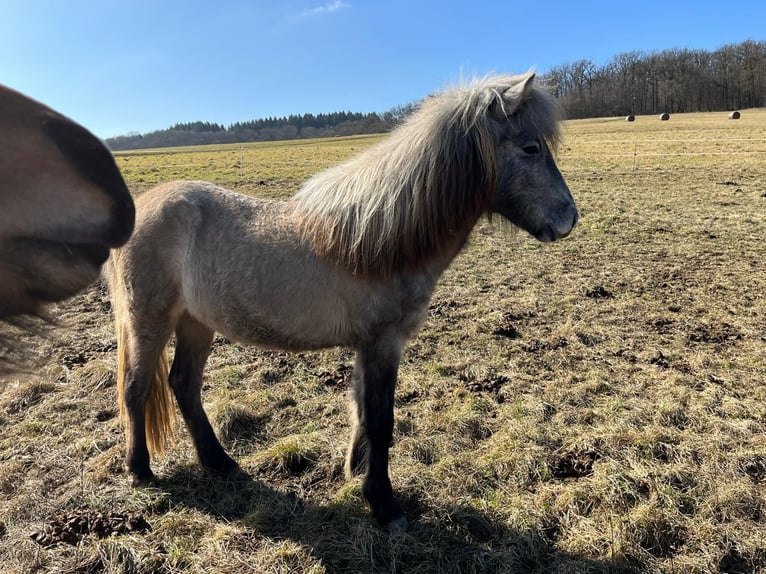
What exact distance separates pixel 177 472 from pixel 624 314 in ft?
16.4

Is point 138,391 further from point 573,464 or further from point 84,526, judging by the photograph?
point 573,464

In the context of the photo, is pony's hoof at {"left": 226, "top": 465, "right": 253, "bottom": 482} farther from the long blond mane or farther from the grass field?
the long blond mane

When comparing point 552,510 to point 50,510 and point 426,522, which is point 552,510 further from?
point 50,510

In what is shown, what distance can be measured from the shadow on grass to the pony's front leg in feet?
0.35

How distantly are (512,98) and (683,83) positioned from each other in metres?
87.3

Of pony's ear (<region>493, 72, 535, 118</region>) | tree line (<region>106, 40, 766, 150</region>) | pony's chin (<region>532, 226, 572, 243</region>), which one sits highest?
tree line (<region>106, 40, 766, 150</region>)

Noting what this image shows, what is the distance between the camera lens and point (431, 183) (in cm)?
260

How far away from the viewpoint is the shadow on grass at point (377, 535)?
8.13 feet

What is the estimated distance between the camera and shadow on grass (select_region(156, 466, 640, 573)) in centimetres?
248

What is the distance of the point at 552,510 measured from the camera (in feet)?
9.02

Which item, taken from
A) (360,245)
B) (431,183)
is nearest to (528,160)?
(431,183)

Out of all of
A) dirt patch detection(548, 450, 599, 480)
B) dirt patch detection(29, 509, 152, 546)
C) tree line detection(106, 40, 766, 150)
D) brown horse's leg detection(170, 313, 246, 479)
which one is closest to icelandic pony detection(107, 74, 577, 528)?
brown horse's leg detection(170, 313, 246, 479)

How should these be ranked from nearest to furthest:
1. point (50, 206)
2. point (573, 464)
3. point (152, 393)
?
point (50, 206)
point (573, 464)
point (152, 393)

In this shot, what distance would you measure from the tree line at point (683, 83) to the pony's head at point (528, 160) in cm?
6969
